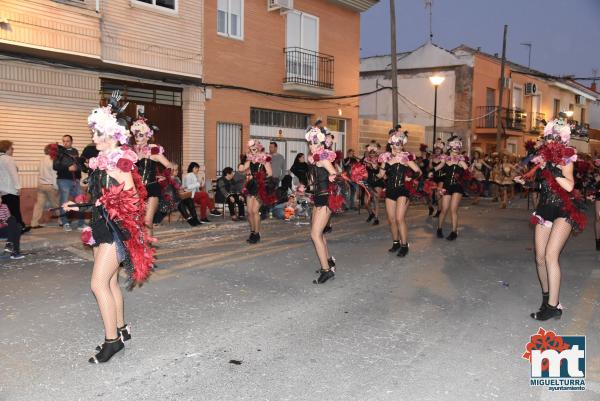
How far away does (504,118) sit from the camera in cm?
3406

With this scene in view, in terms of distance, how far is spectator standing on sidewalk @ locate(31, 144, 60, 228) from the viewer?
11320 millimetres

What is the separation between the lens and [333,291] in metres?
6.72

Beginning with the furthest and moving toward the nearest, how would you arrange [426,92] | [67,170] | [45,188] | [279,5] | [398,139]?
[426,92]
[279,5]
[45,188]
[67,170]
[398,139]

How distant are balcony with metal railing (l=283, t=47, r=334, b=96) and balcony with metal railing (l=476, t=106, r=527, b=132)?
1483cm

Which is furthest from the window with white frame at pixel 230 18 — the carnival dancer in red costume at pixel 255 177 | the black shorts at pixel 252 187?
the black shorts at pixel 252 187

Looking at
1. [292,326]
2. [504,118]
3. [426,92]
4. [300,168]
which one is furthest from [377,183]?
[504,118]

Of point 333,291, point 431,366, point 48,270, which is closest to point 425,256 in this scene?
point 333,291

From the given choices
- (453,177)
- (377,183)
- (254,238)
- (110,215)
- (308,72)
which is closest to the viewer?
(110,215)

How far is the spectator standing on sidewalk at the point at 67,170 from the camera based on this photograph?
10953 millimetres

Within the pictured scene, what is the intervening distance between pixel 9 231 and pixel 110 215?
A: 5.00 meters

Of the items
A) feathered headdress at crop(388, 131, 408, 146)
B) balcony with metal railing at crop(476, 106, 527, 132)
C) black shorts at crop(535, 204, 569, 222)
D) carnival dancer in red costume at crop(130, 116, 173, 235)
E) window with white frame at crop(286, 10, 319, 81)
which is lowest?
black shorts at crop(535, 204, 569, 222)

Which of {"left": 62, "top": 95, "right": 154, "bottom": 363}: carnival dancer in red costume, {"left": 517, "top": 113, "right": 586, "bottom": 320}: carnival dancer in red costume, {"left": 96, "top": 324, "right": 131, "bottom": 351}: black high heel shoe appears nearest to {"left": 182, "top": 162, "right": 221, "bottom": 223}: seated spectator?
{"left": 96, "top": 324, "right": 131, "bottom": 351}: black high heel shoe

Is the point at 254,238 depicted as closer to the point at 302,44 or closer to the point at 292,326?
the point at 292,326

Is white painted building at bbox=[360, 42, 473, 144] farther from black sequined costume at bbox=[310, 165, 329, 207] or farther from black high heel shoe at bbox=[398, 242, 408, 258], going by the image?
black sequined costume at bbox=[310, 165, 329, 207]
